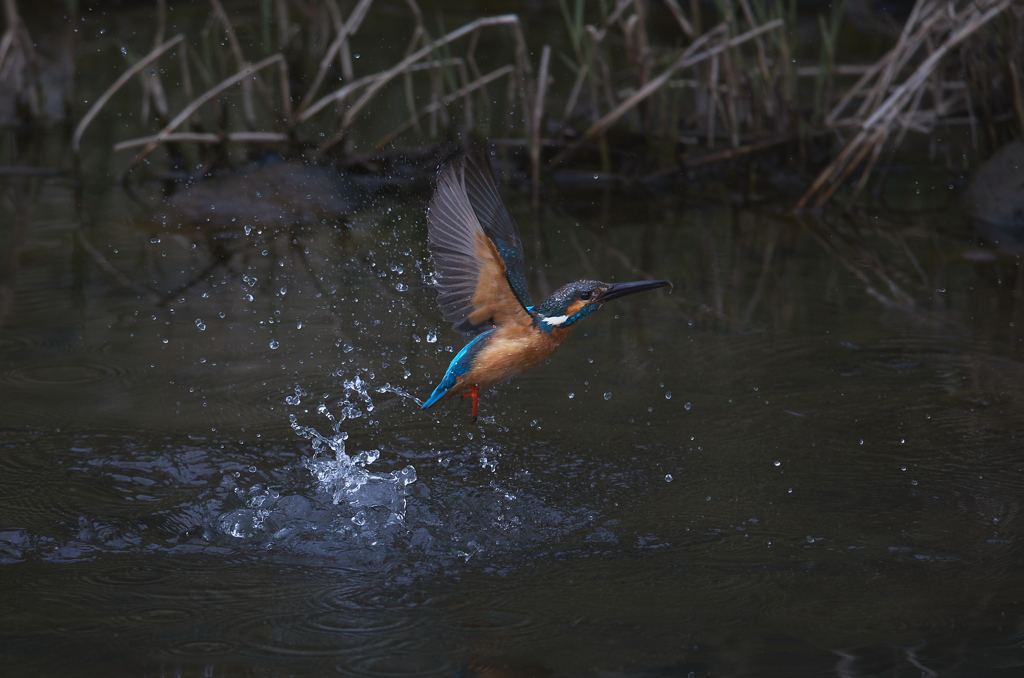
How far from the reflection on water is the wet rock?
2.09 feet

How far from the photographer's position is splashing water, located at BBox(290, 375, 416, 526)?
123 inches

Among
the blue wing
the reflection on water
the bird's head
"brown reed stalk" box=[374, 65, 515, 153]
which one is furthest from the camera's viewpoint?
"brown reed stalk" box=[374, 65, 515, 153]

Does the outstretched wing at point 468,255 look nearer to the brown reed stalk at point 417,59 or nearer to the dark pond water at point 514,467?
the dark pond water at point 514,467

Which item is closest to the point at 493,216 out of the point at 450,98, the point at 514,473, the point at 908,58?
the point at 514,473

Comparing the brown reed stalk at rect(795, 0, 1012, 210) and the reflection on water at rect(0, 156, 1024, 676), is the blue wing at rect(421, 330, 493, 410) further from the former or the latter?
the brown reed stalk at rect(795, 0, 1012, 210)

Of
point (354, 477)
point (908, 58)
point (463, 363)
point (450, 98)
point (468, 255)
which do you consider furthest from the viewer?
point (450, 98)

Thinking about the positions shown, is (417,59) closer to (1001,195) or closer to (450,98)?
(450,98)

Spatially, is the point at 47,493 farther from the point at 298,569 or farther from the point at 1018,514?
the point at 1018,514

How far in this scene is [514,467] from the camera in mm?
3314

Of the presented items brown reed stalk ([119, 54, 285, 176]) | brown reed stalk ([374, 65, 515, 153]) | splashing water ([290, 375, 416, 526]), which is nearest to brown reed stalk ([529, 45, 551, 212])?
brown reed stalk ([374, 65, 515, 153])

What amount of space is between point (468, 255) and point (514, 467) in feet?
2.40

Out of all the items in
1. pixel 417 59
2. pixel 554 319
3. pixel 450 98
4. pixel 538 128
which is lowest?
pixel 554 319

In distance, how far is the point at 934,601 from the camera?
2.57 metres

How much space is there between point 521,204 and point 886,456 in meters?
3.44
